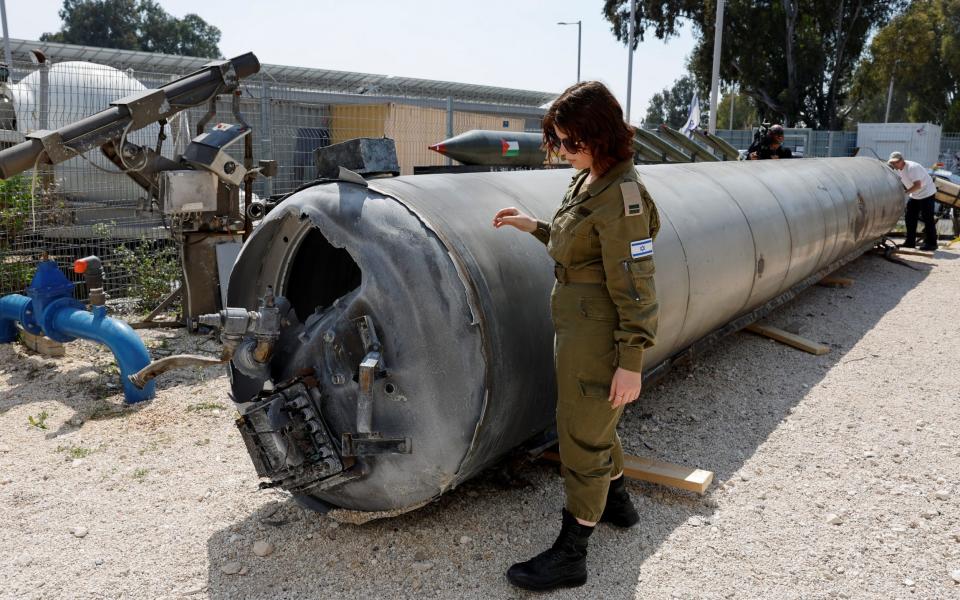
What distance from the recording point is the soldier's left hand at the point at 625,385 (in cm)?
256

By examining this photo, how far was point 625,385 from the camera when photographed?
8.44 ft

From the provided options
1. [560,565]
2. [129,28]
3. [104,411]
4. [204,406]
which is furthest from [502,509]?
[129,28]

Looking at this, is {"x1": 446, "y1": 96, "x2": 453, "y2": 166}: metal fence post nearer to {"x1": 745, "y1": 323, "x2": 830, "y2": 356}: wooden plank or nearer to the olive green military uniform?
{"x1": 745, "y1": 323, "x2": 830, "y2": 356}: wooden plank

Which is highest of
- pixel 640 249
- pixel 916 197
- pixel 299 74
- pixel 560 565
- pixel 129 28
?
pixel 129 28

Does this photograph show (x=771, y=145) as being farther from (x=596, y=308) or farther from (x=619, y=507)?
(x=596, y=308)

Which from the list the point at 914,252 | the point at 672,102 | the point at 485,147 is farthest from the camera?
the point at 672,102

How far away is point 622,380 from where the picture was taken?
2.57 meters

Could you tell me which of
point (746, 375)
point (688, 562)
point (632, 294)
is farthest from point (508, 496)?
point (746, 375)

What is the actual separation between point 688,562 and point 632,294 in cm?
119

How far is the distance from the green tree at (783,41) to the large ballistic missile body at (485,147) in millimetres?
30669

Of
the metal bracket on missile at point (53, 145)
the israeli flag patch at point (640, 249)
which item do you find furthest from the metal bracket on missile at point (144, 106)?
the israeli flag patch at point (640, 249)

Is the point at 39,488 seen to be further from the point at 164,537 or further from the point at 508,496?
the point at 508,496

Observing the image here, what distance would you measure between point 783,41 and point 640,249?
120ft

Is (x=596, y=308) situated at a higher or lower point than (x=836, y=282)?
higher
